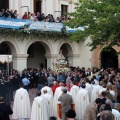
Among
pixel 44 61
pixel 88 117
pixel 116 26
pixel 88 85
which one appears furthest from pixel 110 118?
pixel 44 61

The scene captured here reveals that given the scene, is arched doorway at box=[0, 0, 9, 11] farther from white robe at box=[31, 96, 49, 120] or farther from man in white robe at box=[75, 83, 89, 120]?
white robe at box=[31, 96, 49, 120]

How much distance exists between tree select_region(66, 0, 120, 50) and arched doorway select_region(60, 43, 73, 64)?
41.9 feet

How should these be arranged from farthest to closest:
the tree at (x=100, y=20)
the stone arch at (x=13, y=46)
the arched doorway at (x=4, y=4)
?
the arched doorway at (x=4, y=4) → the stone arch at (x=13, y=46) → the tree at (x=100, y=20)

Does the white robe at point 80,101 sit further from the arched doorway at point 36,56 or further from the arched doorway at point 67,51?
the arched doorway at point 67,51

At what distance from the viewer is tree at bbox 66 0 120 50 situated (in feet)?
61.0

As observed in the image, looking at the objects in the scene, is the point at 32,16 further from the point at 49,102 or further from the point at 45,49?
the point at 49,102

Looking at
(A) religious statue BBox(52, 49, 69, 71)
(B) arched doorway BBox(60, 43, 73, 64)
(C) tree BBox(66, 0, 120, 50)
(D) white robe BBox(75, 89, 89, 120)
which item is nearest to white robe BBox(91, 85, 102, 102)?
(D) white robe BBox(75, 89, 89, 120)

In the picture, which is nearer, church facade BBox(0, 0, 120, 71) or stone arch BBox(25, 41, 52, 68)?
church facade BBox(0, 0, 120, 71)

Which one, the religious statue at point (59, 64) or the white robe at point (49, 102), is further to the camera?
the religious statue at point (59, 64)

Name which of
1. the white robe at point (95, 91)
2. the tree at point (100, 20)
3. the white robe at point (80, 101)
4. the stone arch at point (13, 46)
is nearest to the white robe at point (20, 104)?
the white robe at point (80, 101)

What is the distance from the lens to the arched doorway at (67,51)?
34469 mm

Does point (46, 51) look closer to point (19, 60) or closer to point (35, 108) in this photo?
point (19, 60)

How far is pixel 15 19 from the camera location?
28297mm

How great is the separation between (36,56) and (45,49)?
86.0 inches
